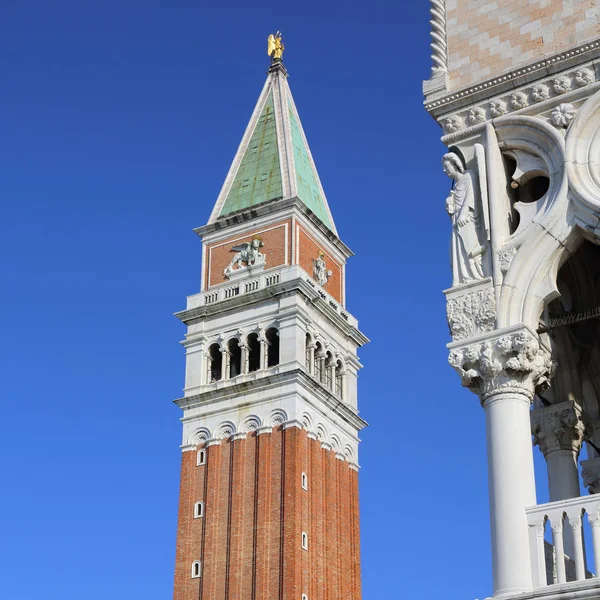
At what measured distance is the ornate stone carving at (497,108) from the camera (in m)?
11.6

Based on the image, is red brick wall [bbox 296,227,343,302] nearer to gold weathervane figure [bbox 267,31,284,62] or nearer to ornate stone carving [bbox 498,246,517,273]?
gold weathervane figure [bbox 267,31,284,62]

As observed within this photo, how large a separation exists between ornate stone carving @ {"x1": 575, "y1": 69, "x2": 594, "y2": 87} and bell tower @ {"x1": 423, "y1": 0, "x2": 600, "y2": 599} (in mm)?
15

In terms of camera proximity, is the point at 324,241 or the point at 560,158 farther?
the point at 324,241

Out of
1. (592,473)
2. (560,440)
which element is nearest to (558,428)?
(560,440)

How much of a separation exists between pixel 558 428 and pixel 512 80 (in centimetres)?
354

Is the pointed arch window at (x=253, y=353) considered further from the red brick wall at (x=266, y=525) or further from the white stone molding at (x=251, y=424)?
the red brick wall at (x=266, y=525)

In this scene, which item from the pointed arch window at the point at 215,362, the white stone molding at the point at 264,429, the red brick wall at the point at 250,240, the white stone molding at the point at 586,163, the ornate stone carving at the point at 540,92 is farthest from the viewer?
the red brick wall at the point at 250,240

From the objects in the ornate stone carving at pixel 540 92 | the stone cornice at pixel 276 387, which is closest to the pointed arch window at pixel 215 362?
the stone cornice at pixel 276 387

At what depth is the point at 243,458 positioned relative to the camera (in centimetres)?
5406

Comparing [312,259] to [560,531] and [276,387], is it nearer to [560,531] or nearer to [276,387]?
[276,387]

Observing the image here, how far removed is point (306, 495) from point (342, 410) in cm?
532

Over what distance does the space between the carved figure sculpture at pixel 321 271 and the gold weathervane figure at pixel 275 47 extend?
42.0 ft

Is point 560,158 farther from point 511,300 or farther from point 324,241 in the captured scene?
point 324,241

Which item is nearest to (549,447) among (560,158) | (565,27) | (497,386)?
(497,386)
